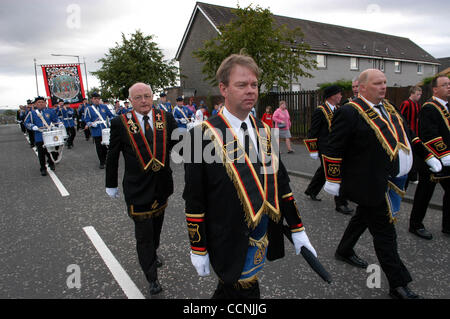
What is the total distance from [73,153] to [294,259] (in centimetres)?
1178

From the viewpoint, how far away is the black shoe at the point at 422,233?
167 inches

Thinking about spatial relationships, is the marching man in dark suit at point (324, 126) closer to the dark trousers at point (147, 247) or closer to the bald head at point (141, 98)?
the bald head at point (141, 98)

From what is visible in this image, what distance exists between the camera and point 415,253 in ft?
12.7

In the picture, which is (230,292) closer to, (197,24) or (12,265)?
(12,265)

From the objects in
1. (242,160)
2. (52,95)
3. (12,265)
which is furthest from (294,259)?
(52,95)

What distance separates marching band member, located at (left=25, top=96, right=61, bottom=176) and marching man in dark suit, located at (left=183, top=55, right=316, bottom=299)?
8.77 meters

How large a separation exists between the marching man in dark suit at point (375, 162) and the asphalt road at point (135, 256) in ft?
1.49

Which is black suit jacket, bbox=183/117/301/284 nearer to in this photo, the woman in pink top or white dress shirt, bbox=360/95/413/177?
white dress shirt, bbox=360/95/413/177

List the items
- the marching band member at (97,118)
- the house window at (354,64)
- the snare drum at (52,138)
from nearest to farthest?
the snare drum at (52,138)
the marching band member at (97,118)
the house window at (354,64)

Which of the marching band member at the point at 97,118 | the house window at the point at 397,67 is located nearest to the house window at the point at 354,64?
the house window at the point at 397,67

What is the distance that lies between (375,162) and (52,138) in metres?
8.83

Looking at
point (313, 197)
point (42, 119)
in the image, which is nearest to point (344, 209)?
point (313, 197)

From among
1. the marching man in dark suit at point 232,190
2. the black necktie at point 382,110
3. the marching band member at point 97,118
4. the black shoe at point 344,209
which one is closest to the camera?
the marching man in dark suit at point 232,190

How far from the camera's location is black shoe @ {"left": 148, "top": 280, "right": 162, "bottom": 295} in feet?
10.5
